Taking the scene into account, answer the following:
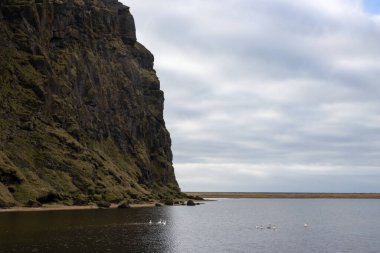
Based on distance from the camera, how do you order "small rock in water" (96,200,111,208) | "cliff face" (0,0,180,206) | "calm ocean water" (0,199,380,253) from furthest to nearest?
"small rock in water" (96,200,111,208)
"cliff face" (0,0,180,206)
"calm ocean water" (0,199,380,253)

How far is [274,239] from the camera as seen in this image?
263ft

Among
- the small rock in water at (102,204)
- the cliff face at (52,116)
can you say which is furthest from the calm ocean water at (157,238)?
the small rock in water at (102,204)

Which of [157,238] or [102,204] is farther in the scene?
[102,204]

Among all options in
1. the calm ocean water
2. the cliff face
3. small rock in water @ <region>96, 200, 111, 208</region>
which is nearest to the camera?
the calm ocean water

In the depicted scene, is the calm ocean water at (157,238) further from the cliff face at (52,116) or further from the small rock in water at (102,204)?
the small rock in water at (102,204)

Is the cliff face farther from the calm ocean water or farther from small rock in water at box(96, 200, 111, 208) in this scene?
the calm ocean water

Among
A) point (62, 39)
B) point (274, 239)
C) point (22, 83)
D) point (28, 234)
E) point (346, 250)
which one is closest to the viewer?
point (346, 250)

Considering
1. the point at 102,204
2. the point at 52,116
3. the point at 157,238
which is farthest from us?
the point at 52,116

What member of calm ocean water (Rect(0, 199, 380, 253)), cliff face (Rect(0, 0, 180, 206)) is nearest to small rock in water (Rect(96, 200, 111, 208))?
cliff face (Rect(0, 0, 180, 206))

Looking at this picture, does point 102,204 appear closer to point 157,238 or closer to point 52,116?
point 52,116

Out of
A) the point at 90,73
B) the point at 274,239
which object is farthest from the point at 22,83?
the point at 274,239

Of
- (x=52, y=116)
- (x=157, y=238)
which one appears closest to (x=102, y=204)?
(x=52, y=116)

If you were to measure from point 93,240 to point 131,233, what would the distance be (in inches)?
493

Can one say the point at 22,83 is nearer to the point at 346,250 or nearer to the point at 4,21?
the point at 4,21
